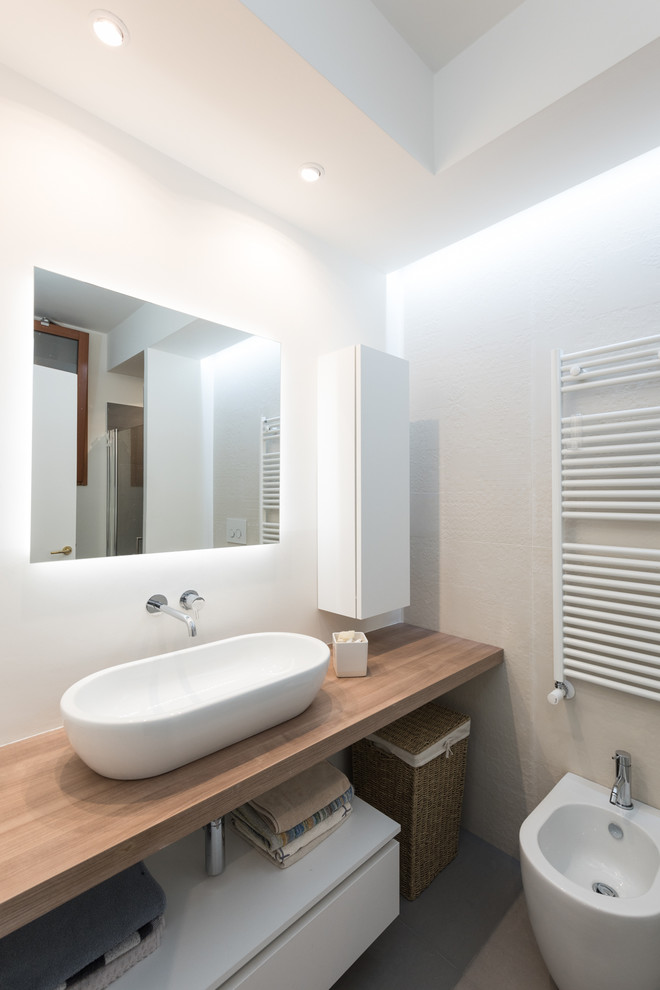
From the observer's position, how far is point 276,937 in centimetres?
114

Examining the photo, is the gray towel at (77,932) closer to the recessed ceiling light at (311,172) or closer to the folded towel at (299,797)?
the folded towel at (299,797)

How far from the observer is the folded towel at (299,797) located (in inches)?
52.2

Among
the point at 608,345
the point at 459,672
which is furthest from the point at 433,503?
the point at 608,345

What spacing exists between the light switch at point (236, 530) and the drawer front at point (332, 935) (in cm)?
102

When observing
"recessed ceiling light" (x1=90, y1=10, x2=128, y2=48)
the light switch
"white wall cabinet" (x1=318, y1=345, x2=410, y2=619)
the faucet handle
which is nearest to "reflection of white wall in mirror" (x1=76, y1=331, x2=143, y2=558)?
the faucet handle

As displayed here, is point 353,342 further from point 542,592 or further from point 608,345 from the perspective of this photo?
point 542,592

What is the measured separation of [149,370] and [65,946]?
54.2 inches

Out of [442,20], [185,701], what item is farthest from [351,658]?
[442,20]

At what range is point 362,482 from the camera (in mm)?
1750

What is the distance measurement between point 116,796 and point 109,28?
5.42 ft

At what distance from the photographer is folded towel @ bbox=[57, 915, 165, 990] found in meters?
0.94

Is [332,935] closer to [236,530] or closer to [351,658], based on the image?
[351,658]

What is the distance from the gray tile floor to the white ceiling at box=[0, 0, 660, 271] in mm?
2451

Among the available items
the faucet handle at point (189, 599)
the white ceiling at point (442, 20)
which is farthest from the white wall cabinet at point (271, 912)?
the white ceiling at point (442, 20)
